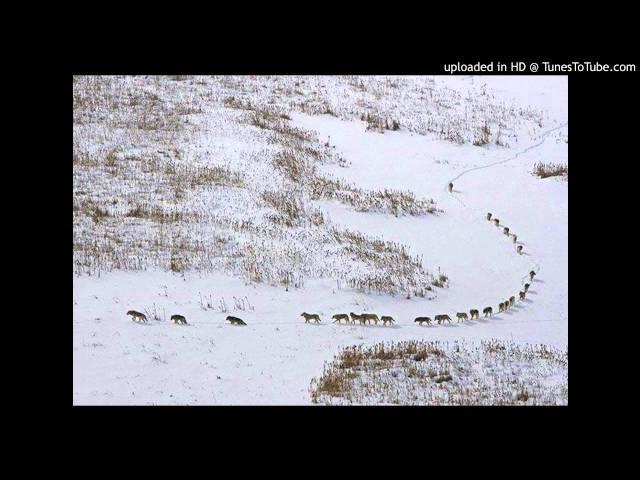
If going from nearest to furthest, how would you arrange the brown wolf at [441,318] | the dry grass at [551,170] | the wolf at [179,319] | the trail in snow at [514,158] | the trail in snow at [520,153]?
the wolf at [179,319], the brown wolf at [441,318], the trail in snow at [514,158], the dry grass at [551,170], the trail in snow at [520,153]

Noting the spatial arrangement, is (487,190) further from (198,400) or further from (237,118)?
(198,400)

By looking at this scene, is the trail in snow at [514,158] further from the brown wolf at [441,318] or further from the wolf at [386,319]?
the wolf at [386,319]

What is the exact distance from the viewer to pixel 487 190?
90.0ft

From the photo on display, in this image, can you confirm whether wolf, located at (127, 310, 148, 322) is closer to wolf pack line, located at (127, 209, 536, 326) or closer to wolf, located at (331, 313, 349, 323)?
wolf pack line, located at (127, 209, 536, 326)

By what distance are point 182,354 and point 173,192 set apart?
10465 millimetres

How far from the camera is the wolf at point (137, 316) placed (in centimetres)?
1538

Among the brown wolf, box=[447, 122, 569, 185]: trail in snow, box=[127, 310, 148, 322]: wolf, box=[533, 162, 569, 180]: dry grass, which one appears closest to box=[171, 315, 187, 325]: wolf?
box=[127, 310, 148, 322]: wolf

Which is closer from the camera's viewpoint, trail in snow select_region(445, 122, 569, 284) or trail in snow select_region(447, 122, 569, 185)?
trail in snow select_region(445, 122, 569, 284)

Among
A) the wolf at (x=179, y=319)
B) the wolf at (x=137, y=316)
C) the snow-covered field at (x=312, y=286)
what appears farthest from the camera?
the wolf at (x=179, y=319)

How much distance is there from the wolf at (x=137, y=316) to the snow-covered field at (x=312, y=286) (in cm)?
24

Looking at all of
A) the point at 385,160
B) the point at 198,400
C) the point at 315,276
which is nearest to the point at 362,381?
the point at 198,400

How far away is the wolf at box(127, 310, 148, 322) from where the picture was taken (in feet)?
50.5

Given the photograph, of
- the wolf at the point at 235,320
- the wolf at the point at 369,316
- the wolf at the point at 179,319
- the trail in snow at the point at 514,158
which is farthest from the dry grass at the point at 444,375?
the trail in snow at the point at 514,158

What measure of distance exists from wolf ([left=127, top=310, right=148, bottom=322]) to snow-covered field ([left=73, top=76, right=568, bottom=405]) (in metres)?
0.24
